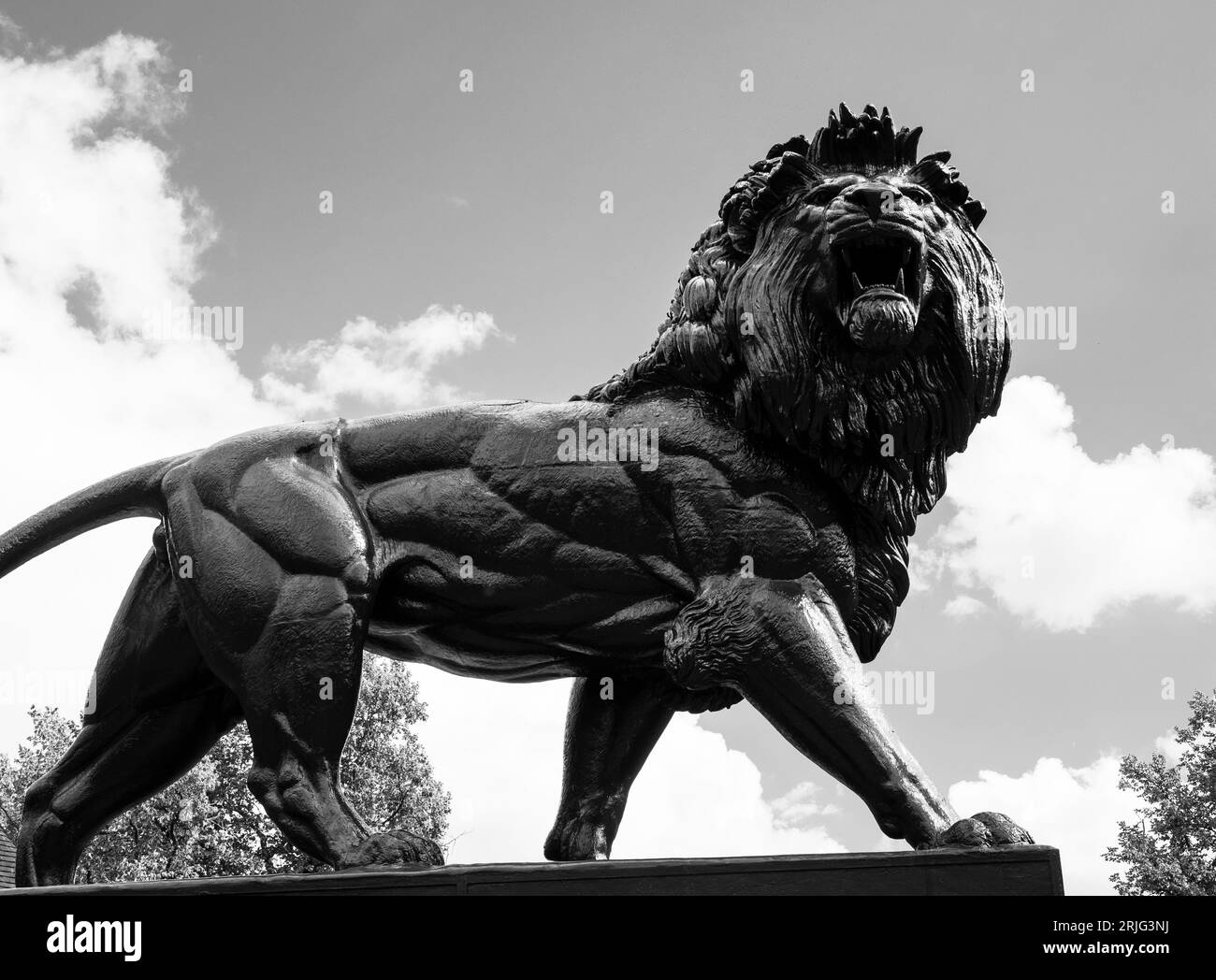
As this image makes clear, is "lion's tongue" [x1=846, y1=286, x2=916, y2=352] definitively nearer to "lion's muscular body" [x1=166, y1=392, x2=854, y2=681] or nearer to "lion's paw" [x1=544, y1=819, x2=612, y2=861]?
"lion's muscular body" [x1=166, y1=392, x2=854, y2=681]

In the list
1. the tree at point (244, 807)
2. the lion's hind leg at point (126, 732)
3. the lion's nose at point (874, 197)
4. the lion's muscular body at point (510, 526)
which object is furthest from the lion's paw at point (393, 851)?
the tree at point (244, 807)

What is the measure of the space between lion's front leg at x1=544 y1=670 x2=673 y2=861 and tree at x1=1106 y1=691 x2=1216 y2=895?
66.2 ft

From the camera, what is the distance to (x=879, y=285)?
4.23 meters

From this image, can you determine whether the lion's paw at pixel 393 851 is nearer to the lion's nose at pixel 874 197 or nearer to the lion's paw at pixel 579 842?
the lion's paw at pixel 579 842

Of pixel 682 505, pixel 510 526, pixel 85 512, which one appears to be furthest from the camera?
pixel 85 512

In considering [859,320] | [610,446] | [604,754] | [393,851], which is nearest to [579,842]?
[604,754]

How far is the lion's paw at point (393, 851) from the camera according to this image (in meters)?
4.06

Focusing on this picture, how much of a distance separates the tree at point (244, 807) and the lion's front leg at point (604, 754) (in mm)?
14594

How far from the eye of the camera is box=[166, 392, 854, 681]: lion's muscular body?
4398 mm
